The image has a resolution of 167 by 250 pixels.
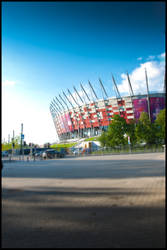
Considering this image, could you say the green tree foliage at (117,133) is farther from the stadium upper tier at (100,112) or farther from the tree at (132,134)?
the stadium upper tier at (100,112)

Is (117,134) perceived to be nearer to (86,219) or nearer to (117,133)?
(117,133)

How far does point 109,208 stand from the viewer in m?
4.43

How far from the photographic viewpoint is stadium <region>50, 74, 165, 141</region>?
207 feet

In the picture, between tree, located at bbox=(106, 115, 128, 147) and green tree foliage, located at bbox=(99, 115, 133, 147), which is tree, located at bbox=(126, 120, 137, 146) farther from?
tree, located at bbox=(106, 115, 128, 147)

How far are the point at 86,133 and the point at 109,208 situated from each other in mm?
76847

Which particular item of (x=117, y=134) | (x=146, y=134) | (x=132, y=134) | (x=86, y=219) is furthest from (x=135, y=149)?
(x=86, y=219)

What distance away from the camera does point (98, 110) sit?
240 ft

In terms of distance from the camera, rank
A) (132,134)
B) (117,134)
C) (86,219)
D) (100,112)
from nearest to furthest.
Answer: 1. (86,219)
2. (117,134)
3. (132,134)
4. (100,112)

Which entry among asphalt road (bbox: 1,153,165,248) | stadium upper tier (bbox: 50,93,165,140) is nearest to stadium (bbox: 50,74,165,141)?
stadium upper tier (bbox: 50,93,165,140)

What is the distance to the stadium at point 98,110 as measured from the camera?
6297 centimetres

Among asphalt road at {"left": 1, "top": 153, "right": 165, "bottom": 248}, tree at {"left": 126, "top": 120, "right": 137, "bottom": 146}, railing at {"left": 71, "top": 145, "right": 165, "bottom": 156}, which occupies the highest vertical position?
tree at {"left": 126, "top": 120, "right": 137, "bottom": 146}

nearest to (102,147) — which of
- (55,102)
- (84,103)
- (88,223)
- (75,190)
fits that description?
(75,190)

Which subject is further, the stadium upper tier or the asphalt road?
the stadium upper tier

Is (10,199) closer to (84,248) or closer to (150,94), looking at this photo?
(84,248)
